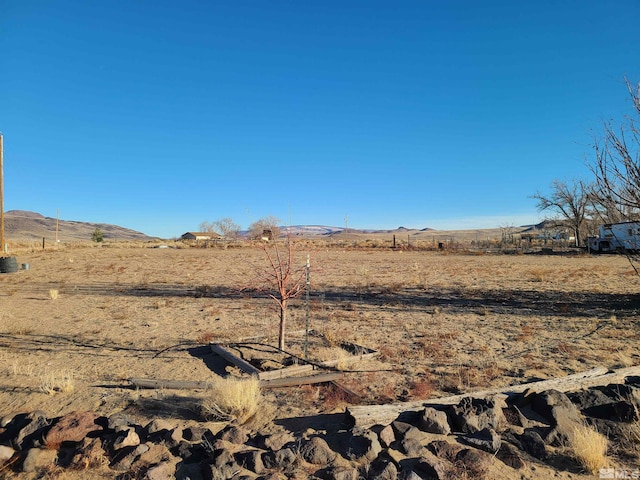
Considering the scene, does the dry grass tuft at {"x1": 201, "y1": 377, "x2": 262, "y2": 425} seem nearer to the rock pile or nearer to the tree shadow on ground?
the rock pile

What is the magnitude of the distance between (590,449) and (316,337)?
5.66 meters

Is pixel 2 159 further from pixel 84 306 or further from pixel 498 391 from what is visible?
pixel 498 391

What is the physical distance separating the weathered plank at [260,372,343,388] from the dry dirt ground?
10 cm

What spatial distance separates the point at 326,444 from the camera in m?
4.12

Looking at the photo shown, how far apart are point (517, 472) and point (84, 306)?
1260 centimetres

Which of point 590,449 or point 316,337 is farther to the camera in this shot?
point 316,337

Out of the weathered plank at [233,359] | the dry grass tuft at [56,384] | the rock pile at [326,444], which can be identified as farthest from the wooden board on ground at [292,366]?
the dry grass tuft at [56,384]

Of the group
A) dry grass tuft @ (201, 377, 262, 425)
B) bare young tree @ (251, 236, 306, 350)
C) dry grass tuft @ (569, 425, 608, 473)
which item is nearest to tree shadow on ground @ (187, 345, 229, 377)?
bare young tree @ (251, 236, 306, 350)

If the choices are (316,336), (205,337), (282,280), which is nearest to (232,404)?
(282,280)

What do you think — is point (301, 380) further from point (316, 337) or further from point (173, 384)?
point (316, 337)

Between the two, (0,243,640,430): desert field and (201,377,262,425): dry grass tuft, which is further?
(0,243,640,430): desert field

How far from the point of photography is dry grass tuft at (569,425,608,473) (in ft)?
12.5

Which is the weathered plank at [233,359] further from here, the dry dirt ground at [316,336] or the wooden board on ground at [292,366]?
the dry dirt ground at [316,336]

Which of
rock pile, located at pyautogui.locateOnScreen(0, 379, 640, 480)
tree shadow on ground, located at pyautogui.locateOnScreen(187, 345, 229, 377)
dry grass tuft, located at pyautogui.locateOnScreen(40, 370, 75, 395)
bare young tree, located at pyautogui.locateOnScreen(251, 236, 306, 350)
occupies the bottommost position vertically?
rock pile, located at pyautogui.locateOnScreen(0, 379, 640, 480)
